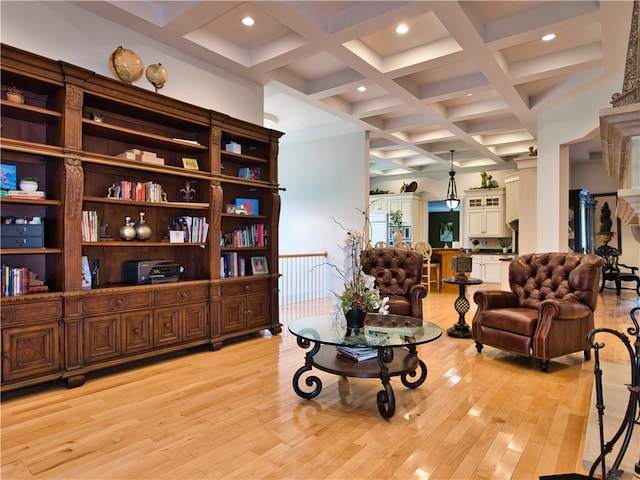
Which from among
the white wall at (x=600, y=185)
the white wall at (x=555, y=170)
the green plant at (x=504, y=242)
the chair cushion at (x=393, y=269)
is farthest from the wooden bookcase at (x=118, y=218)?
the white wall at (x=600, y=185)

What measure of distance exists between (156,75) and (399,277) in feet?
11.5

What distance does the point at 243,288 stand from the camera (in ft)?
14.8

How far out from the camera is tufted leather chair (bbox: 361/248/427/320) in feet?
14.4

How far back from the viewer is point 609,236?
886 cm

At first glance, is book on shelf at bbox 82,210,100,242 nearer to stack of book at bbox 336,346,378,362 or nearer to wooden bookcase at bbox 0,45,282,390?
wooden bookcase at bbox 0,45,282,390

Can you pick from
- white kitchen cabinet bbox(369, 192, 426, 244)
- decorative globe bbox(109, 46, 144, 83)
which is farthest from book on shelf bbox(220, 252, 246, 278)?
white kitchen cabinet bbox(369, 192, 426, 244)

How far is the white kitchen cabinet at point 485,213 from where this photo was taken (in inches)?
387

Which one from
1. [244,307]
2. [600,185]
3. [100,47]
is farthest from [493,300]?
[600,185]

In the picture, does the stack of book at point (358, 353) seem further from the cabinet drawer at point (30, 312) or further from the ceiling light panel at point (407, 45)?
the ceiling light panel at point (407, 45)

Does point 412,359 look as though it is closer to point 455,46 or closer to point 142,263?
point 142,263

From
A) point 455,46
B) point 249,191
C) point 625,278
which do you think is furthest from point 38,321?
point 625,278

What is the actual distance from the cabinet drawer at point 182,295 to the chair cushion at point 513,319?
2942mm

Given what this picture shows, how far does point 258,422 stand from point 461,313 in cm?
320

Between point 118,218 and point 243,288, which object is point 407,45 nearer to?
point 243,288
